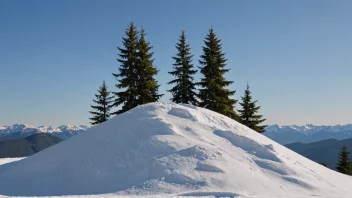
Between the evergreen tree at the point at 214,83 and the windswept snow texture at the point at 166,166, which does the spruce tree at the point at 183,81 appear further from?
the windswept snow texture at the point at 166,166

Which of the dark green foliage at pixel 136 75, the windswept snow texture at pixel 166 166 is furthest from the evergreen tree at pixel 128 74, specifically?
the windswept snow texture at pixel 166 166

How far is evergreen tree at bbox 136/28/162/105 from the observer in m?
27.0

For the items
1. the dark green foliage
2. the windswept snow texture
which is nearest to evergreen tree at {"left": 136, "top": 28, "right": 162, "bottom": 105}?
the dark green foliage

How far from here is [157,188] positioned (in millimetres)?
9648

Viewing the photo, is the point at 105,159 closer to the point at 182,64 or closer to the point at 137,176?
the point at 137,176

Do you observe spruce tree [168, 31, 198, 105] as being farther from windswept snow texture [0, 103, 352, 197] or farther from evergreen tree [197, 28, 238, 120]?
windswept snow texture [0, 103, 352, 197]

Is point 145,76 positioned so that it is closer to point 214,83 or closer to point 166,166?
point 214,83

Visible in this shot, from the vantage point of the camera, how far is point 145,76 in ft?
90.9

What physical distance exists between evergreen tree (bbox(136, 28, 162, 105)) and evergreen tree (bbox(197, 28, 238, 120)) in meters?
4.81

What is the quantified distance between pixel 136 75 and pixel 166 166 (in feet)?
58.4

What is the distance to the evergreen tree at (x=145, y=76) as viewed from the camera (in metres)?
27.0

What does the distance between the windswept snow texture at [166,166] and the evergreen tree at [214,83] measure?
43.5 feet

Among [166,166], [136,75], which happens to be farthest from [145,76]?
[166,166]

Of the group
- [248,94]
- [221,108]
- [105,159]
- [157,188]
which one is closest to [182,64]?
[221,108]
